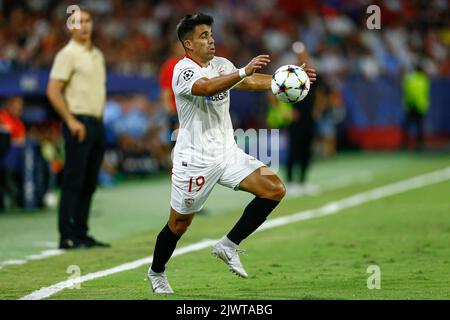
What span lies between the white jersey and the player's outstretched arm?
0.27 metres

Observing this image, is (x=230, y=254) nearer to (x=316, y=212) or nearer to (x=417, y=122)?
(x=316, y=212)

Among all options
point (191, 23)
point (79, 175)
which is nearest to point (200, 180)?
point (191, 23)

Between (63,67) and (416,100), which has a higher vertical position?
(63,67)

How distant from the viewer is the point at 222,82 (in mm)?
8586

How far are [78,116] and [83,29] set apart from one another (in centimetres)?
95

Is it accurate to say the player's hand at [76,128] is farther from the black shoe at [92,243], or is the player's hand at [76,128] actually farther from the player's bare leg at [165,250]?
the player's bare leg at [165,250]

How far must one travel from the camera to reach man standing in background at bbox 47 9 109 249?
1212cm

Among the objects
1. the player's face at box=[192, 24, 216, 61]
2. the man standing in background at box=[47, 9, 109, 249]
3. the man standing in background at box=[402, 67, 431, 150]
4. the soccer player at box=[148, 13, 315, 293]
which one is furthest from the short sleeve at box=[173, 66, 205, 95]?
the man standing in background at box=[402, 67, 431, 150]

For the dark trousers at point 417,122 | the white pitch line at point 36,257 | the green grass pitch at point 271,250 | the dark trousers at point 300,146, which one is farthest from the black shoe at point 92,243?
the dark trousers at point 417,122

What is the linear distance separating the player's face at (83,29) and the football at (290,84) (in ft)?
12.1

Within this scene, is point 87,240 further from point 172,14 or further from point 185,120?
point 172,14

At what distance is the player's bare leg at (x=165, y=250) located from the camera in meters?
8.97

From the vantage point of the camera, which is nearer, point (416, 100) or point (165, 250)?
point (165, 250)
